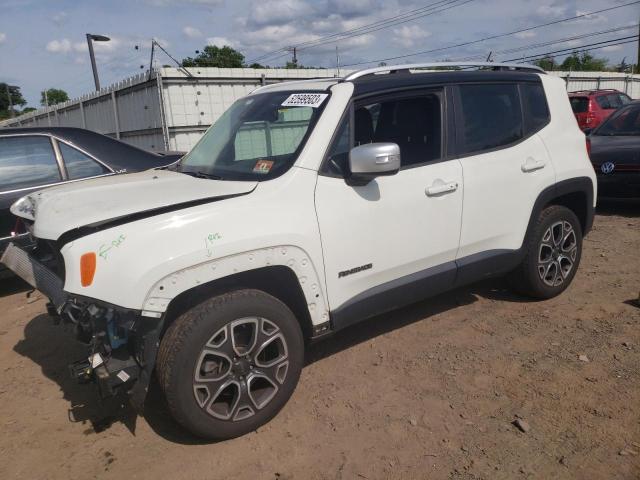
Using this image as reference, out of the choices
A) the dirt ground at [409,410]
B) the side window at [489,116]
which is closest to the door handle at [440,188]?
the side window at [489,116]

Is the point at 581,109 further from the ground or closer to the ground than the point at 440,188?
further from the ground

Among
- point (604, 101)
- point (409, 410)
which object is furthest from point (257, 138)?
point (604, 101)

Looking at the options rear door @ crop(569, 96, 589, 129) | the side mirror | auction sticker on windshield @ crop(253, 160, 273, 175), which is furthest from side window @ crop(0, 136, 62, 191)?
rear door @ crop(569, 96, 589, 129)

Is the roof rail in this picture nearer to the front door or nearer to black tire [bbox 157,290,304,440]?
the front door

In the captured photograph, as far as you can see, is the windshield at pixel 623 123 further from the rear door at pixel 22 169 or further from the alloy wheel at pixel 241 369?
the rear door at pixel 22 169

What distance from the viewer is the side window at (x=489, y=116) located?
149 inches

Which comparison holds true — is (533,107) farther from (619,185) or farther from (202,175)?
(619,185)

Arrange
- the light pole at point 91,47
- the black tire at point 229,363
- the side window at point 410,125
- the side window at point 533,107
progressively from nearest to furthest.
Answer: the black tire at point 229,363 → the side window at point 410,125 → the side window at point 533,107 → the light pole at point 91,47

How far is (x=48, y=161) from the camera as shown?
5371mm

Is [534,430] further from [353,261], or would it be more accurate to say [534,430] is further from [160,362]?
[160,362]

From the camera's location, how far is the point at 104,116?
14680 mm

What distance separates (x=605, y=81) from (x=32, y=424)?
2453 centimetres

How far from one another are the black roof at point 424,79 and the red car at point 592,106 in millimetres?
11897

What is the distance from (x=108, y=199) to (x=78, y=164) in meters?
2.93
